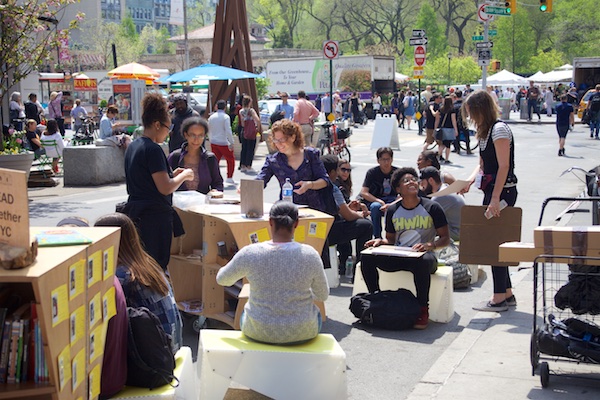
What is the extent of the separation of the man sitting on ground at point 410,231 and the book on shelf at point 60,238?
4.15 meters

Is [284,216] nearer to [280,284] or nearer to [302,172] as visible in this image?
[280,284]

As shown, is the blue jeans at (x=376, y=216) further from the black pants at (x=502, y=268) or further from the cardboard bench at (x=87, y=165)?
the cardboard bench at (x=87, y=165)

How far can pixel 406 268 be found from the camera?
771 cm

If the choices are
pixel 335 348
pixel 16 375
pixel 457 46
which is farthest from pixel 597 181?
pixel 457 46

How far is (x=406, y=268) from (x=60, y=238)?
4.37m

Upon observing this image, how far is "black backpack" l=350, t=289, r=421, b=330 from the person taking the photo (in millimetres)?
7438

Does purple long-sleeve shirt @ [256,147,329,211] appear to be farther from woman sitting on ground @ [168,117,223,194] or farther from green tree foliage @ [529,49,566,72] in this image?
green tree foliage @ [529,49,566,72]

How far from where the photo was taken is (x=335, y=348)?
5.45m

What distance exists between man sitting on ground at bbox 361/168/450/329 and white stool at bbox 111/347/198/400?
2875 mm

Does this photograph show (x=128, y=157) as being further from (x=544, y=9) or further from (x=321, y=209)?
(x=544, y=9)

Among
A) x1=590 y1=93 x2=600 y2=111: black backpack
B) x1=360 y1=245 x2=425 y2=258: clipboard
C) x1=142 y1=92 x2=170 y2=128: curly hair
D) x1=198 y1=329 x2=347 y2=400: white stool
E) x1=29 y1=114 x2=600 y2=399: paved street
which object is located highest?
x1=590 y1=93 x2=600 y2=111: black backpack

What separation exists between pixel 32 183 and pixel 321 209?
11.4 metres

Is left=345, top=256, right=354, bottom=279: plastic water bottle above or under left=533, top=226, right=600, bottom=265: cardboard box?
under

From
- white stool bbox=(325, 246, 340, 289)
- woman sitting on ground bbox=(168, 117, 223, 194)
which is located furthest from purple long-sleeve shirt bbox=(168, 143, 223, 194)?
white stool bbox=(325, 246, 340, 289)
